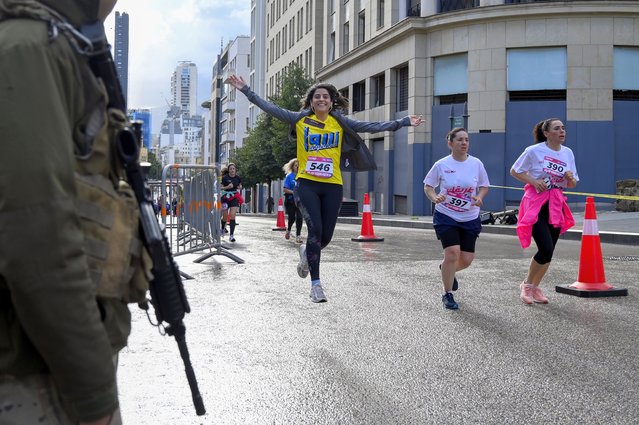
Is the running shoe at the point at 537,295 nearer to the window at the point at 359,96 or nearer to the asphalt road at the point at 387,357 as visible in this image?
the asphalt road at the point at 387,357

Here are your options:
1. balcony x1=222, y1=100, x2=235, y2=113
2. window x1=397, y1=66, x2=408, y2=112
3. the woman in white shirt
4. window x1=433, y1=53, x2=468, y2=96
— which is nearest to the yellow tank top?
the woman in white shirt

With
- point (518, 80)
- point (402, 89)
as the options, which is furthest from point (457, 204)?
point (402, 89)

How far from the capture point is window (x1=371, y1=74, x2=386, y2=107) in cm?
3722

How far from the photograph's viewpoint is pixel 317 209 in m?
6.48

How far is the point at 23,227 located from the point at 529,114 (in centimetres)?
2980

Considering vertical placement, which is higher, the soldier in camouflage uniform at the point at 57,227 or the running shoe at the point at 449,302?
the soldier in camouflage uniform at the point at 57,227

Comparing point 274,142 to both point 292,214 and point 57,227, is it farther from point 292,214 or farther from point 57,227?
point 57,227

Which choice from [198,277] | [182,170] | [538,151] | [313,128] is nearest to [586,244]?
[538,151]

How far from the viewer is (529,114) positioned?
29281 mm

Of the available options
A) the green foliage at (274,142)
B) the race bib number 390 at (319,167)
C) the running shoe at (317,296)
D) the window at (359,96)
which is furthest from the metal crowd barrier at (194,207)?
the green foliage at (274,142)

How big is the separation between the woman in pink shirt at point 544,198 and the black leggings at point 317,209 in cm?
187

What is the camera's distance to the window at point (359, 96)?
3975cm

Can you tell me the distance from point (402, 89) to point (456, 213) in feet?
94.5

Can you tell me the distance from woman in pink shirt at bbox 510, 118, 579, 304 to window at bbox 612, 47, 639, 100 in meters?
24.0
